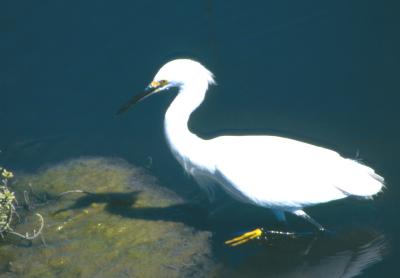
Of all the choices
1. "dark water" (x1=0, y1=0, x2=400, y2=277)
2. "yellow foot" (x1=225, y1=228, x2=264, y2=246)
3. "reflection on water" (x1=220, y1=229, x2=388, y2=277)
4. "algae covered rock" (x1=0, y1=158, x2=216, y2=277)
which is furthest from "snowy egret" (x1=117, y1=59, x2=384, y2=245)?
"algae covered rock" (x1=0, y1=158, x2=216, y2=277)

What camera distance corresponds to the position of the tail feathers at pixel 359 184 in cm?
440

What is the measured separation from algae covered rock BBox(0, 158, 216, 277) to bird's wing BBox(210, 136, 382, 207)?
0.62 m

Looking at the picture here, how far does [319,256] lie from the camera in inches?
176

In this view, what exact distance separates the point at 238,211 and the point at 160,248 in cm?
75

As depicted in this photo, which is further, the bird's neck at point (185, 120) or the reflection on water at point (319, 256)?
the bird's neck at point (185, 120)

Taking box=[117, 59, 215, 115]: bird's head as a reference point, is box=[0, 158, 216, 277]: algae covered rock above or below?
below

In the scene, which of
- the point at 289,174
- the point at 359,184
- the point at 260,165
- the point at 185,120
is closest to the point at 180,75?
the point at 185,120

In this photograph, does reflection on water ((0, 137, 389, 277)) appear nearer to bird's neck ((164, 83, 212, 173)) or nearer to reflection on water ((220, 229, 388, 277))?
reflection on water ((220, 229, 388, 277))

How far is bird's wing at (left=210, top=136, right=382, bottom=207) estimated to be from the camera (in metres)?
4.39

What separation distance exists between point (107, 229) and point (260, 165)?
141 cm

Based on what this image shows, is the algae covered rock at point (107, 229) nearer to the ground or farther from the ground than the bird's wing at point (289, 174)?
nearer to the ground

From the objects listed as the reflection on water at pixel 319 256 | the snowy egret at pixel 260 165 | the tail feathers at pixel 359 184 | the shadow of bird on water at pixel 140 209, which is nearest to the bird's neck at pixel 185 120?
the snowy egret at pixel 260 165

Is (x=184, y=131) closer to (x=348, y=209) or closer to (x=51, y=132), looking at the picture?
(x=348, y=209)

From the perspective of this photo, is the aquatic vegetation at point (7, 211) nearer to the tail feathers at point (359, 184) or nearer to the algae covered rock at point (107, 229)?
the algae covered rock at point (107, 229)
